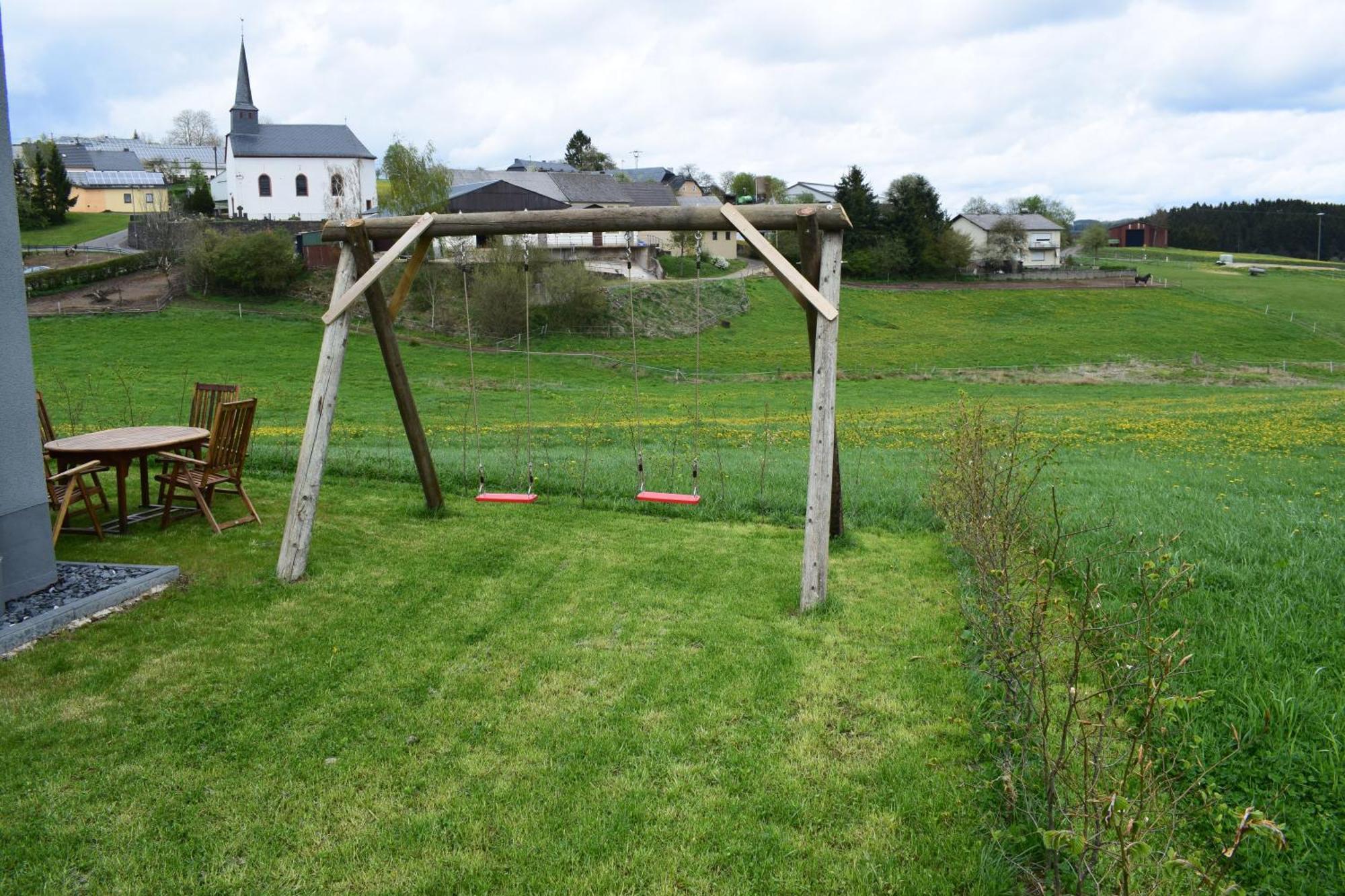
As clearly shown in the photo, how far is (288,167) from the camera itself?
65.6 m

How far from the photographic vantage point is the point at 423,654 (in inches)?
233

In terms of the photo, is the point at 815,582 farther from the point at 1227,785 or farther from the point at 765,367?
the point at 765,367

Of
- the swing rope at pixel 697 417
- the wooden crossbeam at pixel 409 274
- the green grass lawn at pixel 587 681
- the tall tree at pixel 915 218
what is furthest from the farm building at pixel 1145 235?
the wooden crossbeam at pixel 409 274

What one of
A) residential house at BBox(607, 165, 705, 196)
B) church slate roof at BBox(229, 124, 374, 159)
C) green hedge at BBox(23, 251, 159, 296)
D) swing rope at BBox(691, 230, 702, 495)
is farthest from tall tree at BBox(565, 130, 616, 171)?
swing rope at BBox(691, 230, 702, 495)

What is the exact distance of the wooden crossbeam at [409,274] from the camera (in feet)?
27.4

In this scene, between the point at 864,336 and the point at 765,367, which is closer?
the point at 765,367

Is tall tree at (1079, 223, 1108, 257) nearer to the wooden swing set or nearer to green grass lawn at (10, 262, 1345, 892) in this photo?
green grass lawn at (10, 262, 1345, 892)

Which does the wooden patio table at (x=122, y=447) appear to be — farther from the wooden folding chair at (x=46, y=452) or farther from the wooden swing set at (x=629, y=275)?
the wooden swing set at (x=629, y=275)

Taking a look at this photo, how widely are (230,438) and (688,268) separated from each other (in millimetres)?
57763

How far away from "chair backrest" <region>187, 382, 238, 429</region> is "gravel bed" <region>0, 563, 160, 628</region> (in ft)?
8.43

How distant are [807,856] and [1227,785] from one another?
6.38 feet

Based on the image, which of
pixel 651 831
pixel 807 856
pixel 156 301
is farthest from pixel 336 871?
pixel 156 301

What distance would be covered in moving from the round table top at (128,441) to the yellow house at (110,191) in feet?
283

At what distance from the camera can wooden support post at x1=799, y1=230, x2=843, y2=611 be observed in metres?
6.80
